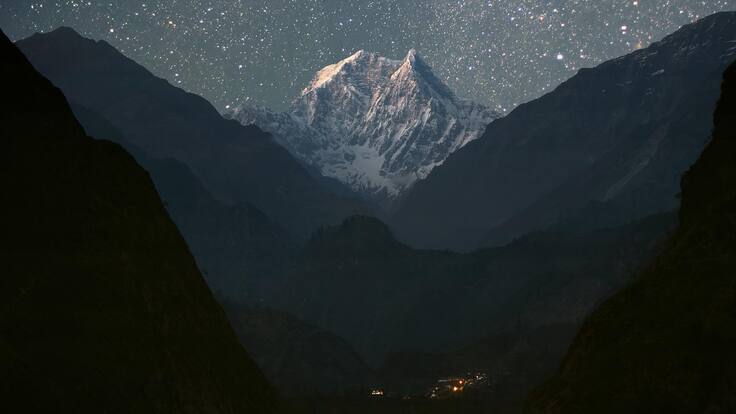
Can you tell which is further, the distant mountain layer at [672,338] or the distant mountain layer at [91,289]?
the distant mountain layer at [91,289]

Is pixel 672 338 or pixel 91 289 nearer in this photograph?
pixel 672 338

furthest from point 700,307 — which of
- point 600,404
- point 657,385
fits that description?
point 600,404

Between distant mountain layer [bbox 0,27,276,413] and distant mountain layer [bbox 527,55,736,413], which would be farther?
distant mountain layer [bbox 0,27,276,413]

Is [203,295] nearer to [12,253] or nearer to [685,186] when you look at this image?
[12,253]

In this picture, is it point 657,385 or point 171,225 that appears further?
point 171,225
